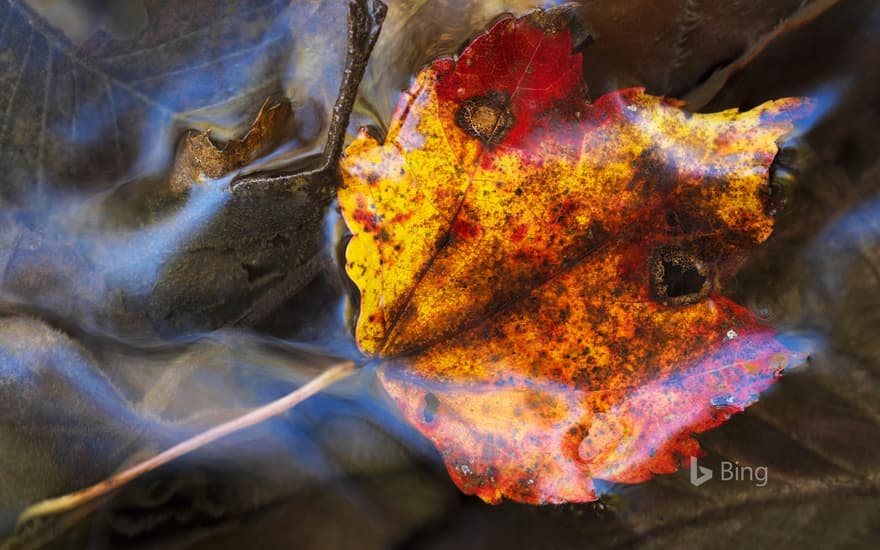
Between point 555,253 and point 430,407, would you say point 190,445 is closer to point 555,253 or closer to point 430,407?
point 430,407

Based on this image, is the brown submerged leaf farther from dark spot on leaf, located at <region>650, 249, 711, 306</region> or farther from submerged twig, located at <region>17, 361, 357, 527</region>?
dark spot on leaf, located at <region>650, 249, 711, 306</region>

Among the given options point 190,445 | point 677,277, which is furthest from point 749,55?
point 190,445

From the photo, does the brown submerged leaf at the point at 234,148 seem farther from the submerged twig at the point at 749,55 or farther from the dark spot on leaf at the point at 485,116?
the submerged twig at the point at 749,55

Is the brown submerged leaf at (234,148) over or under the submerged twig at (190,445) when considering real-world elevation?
over

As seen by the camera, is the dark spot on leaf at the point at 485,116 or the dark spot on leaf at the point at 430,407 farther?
the dark spot on leaf at the point at 430,407

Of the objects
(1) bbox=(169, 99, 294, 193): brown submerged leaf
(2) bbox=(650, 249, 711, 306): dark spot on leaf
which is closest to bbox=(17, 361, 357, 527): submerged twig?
(1) bbox=(169, 99, 294, 193): brown submerged leaf

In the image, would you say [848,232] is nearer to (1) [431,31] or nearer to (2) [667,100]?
(2) [667,100]

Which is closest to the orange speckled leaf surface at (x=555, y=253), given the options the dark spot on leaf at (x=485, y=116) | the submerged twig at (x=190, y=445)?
the dark spot on leaf at (x=485, y=116)

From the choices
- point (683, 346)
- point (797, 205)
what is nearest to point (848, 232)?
point (797, 205)

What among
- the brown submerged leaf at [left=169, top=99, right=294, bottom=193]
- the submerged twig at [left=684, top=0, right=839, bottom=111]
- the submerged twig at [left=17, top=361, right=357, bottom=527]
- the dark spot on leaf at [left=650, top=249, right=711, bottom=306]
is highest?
the submerged twig at [left=684, top=0, right=839, bottom=111]
